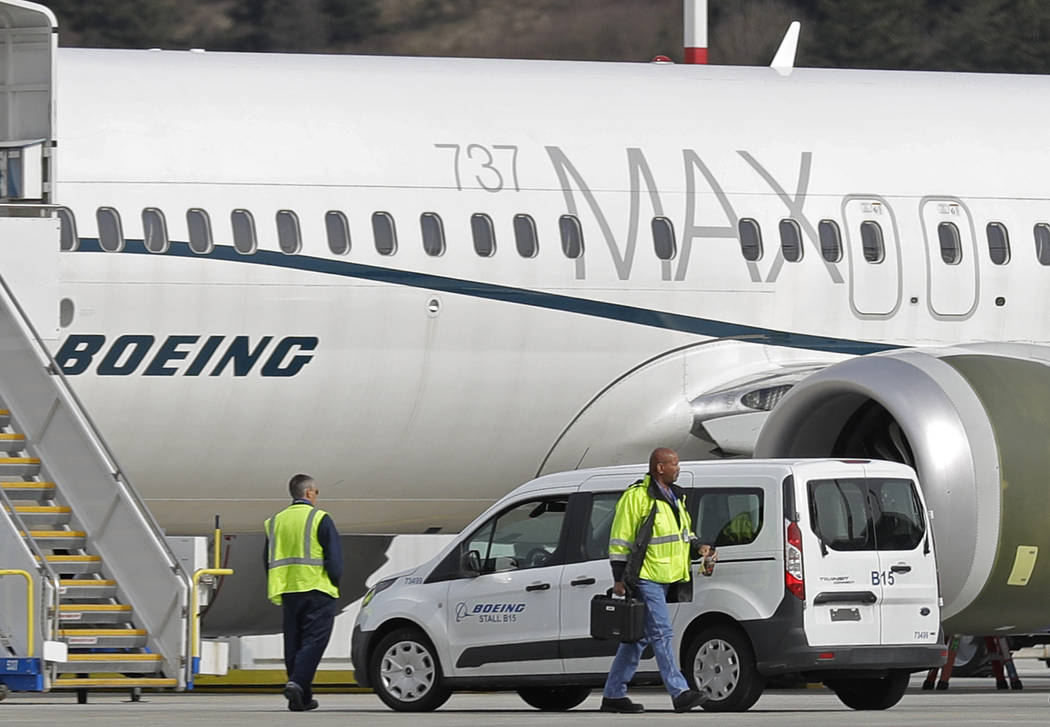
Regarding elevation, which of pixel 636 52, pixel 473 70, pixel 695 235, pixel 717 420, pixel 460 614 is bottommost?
pixel 460 614

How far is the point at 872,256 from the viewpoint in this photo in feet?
68.5

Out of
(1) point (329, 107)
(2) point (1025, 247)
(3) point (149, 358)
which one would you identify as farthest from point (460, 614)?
(2) point (1025, 247)

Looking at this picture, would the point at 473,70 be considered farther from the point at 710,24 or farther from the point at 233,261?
the point at 710,24

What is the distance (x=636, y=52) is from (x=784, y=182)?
6088 cm

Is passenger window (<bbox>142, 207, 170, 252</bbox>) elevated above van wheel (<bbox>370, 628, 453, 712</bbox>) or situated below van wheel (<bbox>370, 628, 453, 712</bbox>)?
above

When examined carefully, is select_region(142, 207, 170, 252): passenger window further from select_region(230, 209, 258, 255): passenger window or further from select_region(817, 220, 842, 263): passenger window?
select_region(817, 220, 842, 263): passenger window

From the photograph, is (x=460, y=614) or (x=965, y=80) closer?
(x=460, y=614)

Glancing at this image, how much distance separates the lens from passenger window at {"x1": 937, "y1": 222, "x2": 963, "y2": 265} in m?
21.1

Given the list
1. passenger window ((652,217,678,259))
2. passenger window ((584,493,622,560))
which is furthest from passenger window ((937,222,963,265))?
passenger window ((584,493,622,560))

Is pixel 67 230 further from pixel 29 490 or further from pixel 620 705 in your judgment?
pixel 620 705

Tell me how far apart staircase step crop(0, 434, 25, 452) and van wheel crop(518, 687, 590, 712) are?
3784mm

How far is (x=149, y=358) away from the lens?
18.7 meters

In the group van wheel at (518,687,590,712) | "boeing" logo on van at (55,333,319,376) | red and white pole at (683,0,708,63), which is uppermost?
red and white pole at (683,0,708,63)

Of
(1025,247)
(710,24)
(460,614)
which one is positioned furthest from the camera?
(710,24)
